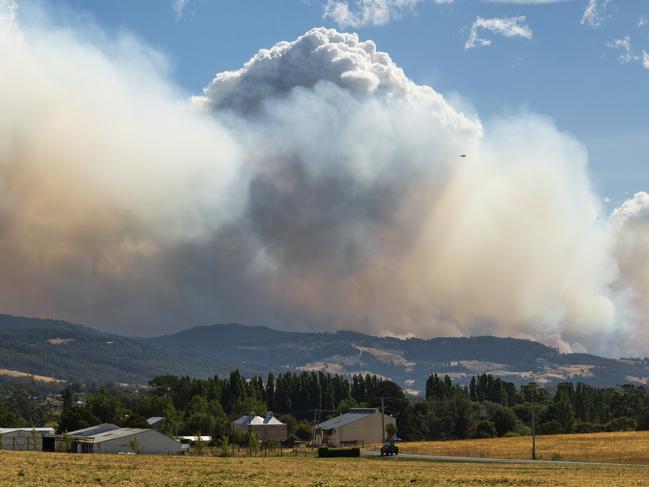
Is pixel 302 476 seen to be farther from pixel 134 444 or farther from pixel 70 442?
pixel 70 442

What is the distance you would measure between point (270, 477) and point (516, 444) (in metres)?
92.8

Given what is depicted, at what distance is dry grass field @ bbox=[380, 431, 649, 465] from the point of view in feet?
418

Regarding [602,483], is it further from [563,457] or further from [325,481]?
[563,457]

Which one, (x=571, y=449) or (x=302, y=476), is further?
(x=571, y=449)

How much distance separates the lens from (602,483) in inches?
2965

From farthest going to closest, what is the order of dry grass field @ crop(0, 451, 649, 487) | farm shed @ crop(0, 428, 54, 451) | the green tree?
farm shed @ crop(0, 428, 54, 451), the green tree, dry grass field @ crop(0, 451, 649, 487)

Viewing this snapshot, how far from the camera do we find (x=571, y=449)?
146000 mm

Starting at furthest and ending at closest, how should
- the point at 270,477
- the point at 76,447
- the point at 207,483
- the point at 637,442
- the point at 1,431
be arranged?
the point at 1,431
the point at 76,447
the point at 637,442
the point at 270,477
the point at 207,483

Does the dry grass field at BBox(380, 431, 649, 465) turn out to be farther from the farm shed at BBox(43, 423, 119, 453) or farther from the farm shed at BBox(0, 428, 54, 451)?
the farm shed at BBox(0, 428, 54, 451)

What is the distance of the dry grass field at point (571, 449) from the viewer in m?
127

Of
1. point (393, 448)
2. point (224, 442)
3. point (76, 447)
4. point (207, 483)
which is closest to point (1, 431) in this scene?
point (76, 447)

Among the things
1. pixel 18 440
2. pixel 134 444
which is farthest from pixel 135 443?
pixel 18 440

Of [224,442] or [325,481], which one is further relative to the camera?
[224,442]

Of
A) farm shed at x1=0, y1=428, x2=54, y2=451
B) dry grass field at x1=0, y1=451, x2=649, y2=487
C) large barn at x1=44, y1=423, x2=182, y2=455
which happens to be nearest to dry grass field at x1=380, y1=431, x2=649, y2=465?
dry grass field at x1=0, y1=451, x2=649, y2=487
